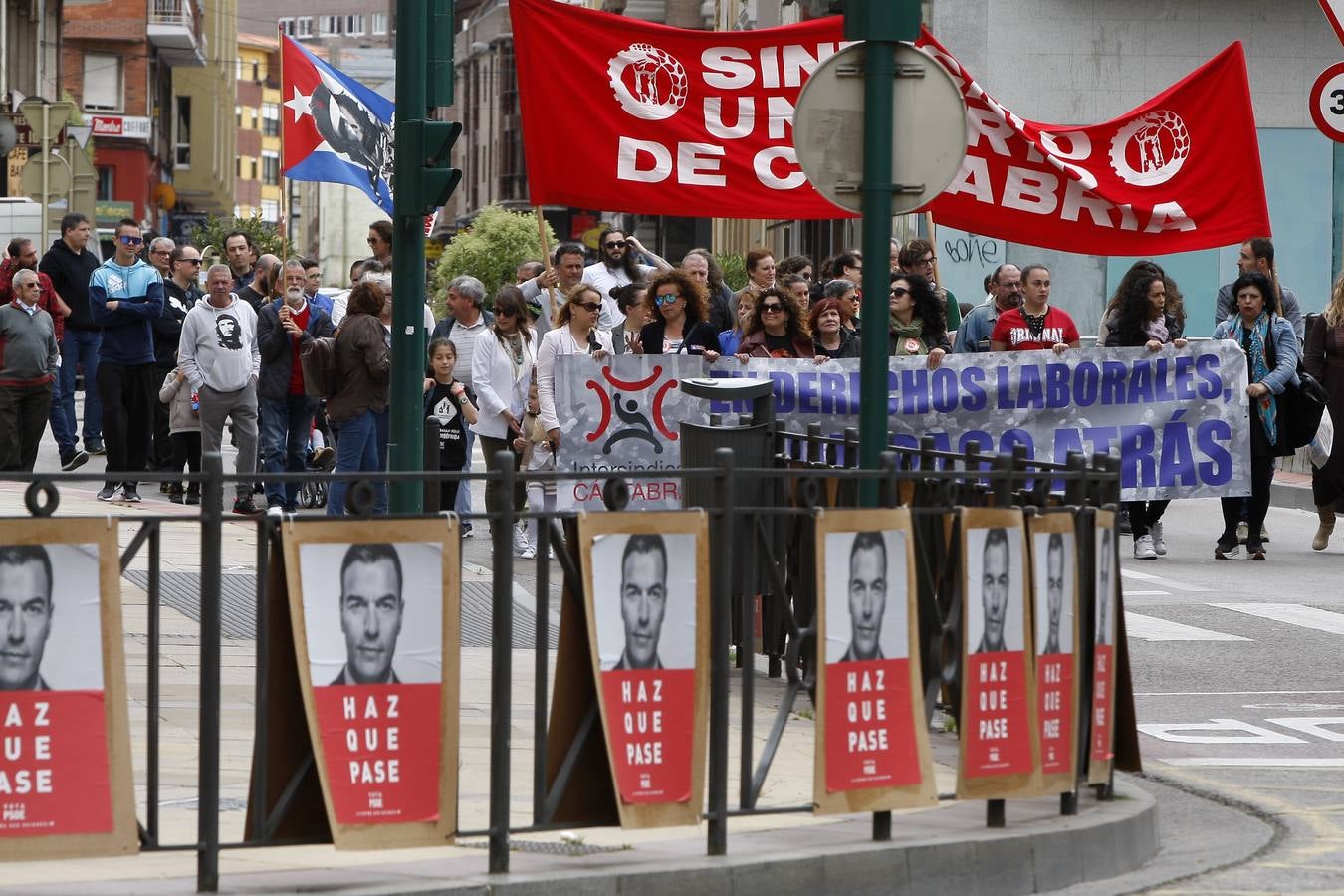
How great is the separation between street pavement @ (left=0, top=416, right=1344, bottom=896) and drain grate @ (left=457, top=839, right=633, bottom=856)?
0.08 m

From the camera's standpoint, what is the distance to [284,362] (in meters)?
17.7

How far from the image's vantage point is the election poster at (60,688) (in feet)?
16.9

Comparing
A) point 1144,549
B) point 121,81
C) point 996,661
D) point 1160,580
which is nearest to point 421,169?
point 996,661

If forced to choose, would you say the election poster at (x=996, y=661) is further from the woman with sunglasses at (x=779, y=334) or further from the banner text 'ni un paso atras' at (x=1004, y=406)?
the woman with sunglasses at (x=779, y=334)

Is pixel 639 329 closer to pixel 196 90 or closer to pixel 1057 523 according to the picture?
pixel 1057 523

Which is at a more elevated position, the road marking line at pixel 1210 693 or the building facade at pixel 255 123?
the building facade at pixel 255 123

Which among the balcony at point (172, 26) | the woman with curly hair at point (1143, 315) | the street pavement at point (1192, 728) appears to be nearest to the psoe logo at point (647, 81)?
the street pavement at point (1192, 728)

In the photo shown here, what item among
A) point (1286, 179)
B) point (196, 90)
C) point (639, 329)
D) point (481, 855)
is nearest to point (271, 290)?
point (639, 329)

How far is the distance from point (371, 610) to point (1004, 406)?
9730 millimetres

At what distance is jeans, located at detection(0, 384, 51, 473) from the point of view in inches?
702

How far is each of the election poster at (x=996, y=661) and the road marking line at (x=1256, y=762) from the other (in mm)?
2363

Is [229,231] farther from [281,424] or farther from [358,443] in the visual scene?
[358,443]

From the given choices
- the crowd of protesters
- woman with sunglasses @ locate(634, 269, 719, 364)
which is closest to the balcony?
the crowd of protesters

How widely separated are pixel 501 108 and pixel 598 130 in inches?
3625
